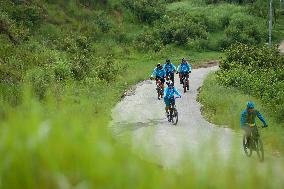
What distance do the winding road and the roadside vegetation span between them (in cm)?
9

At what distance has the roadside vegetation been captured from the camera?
254cm

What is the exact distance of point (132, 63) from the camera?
135 feet

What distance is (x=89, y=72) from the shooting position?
31859mm

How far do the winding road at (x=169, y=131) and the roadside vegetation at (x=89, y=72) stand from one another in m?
0.09

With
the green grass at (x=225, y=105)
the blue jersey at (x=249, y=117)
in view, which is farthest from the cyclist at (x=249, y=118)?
the green grass at (x=225, y=105)

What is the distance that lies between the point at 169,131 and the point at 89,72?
47.2ft

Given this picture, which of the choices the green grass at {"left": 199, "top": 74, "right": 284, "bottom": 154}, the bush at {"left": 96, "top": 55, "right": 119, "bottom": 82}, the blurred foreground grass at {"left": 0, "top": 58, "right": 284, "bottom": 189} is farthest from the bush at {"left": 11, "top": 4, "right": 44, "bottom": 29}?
the blurred foreground grass at {"left": 0, "top": 58, "right": 284, "bottom": 189}

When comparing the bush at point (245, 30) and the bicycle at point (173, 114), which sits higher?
the bicycle at point (173, 114)

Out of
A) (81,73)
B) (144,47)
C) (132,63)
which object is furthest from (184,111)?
(144,47)

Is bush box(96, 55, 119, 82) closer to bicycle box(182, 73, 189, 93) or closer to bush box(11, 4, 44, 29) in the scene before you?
bicycle box(182, 73, 189, 93)

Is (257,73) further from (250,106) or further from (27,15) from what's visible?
(27,15)

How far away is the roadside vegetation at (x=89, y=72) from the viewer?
2541mm

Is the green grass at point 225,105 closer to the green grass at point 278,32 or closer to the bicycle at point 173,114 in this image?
the bicycle at point 173,114

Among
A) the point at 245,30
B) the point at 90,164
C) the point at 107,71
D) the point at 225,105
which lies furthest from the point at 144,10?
the point at 90,164
